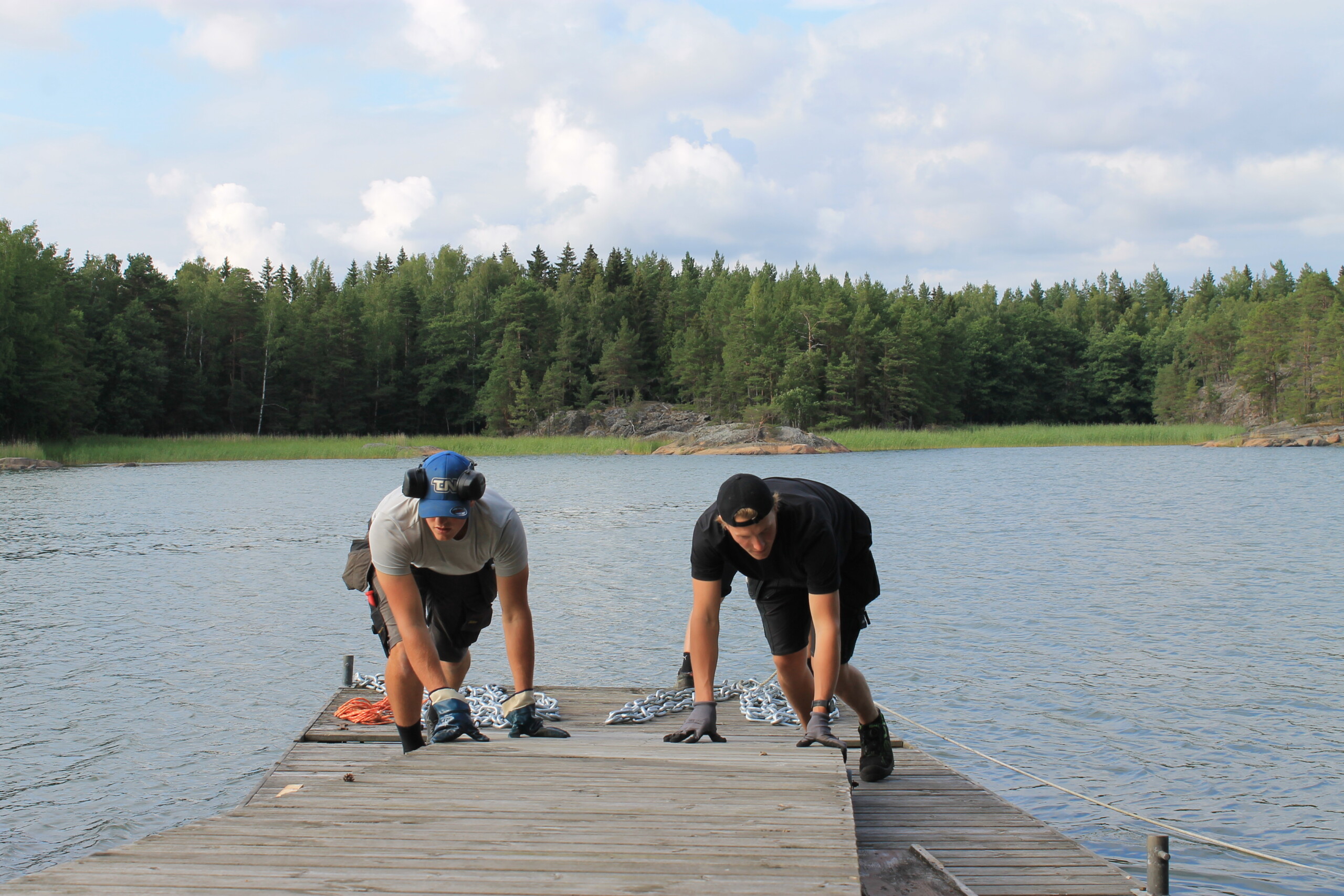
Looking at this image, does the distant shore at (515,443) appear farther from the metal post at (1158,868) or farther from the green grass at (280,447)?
the metal post at (1158,868)

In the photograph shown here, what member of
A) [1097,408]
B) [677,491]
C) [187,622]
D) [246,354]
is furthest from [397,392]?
[187,622]

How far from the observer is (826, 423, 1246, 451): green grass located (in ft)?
221

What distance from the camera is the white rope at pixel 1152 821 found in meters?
6.01

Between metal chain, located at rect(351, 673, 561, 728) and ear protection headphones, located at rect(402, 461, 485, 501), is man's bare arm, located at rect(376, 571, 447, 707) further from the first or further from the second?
metal chain, located at rect(351, 673, 561, 728)

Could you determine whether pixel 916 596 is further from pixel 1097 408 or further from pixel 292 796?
pixel 1097 408

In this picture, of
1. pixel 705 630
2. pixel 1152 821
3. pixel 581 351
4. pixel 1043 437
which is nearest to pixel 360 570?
pixel 705 630

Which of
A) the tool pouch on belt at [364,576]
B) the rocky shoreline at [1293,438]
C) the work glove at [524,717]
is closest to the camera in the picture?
the work glove at [524,717]

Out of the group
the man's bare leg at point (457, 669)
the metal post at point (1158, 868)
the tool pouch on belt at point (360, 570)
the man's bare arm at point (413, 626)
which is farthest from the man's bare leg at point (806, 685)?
the tool pouch on belt at point (360, 570)

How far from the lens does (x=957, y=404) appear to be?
96438 millimetres

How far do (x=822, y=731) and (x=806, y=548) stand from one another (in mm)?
889

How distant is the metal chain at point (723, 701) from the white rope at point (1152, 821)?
3.08ft

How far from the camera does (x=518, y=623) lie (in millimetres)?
5270

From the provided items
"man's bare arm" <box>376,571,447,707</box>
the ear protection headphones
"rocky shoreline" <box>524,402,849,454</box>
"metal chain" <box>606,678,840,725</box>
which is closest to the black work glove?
"metal chain" <box>606,678,840,725</box>

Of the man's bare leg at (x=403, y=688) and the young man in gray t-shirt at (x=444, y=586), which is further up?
the young man in gray t-shirt at (x=444, y=586)
